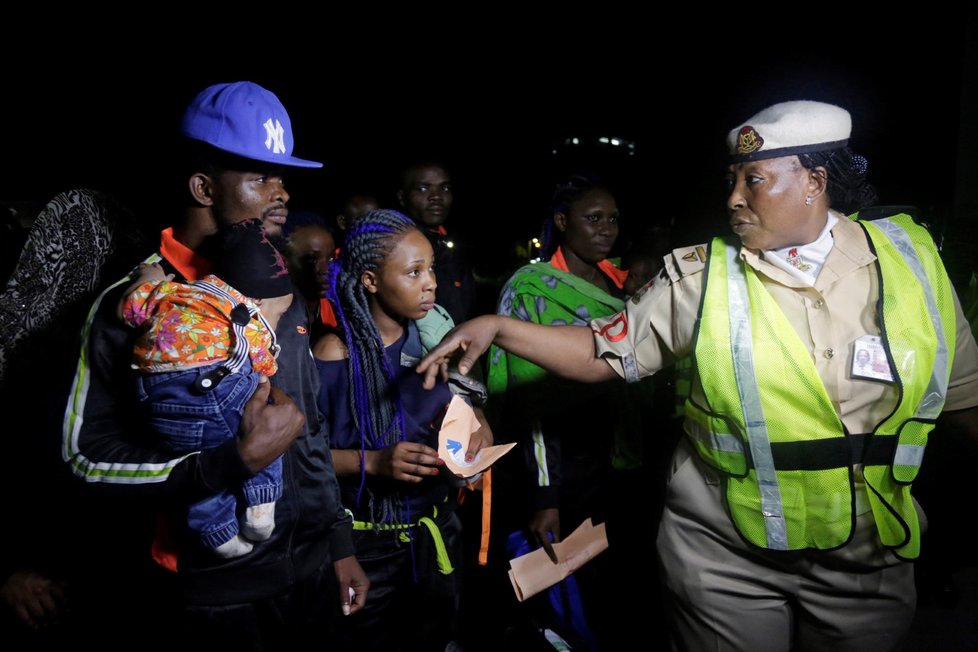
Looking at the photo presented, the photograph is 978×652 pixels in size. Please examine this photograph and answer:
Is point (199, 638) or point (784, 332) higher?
point (784, 332)

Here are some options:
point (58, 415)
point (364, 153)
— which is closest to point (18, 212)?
point (58, 415)

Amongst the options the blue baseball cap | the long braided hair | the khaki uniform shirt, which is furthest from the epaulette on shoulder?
the blue baseball cap

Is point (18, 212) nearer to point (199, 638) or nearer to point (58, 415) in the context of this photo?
point (58, 415)

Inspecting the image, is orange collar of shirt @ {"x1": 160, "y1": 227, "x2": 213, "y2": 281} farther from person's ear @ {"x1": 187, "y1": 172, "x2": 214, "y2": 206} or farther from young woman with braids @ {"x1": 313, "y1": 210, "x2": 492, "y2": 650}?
young woman with braids @ {"x1": 313, "y1": 210, "x2": 492, "y2": 650}

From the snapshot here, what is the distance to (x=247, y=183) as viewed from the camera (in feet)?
5.07

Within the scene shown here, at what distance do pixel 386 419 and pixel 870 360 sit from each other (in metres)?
1.61

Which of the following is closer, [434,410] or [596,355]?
[596,355]

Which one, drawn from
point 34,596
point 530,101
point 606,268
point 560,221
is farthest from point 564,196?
point 530,101

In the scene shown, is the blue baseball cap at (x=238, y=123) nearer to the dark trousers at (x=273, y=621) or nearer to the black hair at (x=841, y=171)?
the dark trousers at (x=273, y=621)

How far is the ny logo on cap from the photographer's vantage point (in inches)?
61.9

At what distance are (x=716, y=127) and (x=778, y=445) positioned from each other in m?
5.71

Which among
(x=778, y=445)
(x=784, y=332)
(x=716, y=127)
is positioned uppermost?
(x=716, y=127)

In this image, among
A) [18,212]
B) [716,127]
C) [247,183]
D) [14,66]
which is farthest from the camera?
[716,127]

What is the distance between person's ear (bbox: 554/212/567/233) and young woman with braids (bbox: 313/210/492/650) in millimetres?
1257
